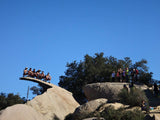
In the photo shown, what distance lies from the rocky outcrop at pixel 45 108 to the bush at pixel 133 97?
5.74 meters

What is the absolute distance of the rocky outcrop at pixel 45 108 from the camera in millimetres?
16359

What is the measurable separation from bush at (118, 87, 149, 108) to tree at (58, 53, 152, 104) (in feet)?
41.3

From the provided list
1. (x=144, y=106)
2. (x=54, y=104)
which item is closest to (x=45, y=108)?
(x=54, y=104)

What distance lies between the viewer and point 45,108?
20.5m

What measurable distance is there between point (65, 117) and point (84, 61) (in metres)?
15.2

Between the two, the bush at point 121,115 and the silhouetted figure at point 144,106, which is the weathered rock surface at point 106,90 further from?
the bush at point 121,115

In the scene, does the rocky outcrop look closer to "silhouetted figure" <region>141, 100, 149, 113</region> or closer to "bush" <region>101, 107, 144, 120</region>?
"bush" <region>101, 107, 144, 120</region>

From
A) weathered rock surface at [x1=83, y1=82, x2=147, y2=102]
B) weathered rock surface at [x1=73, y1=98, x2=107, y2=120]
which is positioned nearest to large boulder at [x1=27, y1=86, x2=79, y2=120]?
weathered rock surface at [x1=83, y1=82, x2=147, y2=102]

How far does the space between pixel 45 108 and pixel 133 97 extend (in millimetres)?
7487

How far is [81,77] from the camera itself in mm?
33531

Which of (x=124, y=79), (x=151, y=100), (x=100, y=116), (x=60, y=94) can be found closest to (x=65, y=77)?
(x=60, y=94)

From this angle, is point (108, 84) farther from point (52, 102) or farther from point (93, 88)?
point (52, 102)

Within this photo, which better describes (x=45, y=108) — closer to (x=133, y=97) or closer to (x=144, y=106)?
(x=133, y=97)

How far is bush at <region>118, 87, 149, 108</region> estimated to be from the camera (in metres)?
16.6
